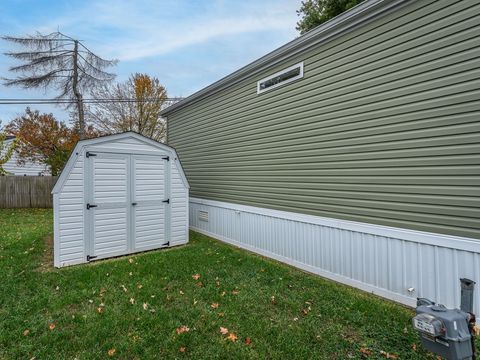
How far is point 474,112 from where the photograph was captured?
301 cm

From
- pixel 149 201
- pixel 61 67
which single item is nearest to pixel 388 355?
pixel 149 201

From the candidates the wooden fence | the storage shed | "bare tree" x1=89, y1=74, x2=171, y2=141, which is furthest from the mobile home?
"bare tree" x1=89, y1=74, x2=171, y2=141

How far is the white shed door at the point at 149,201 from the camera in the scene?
599 cm

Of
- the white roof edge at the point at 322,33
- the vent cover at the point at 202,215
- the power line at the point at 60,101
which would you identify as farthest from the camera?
the power line at the point at 60,101

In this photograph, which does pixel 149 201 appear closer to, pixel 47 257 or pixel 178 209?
pixel 178 209

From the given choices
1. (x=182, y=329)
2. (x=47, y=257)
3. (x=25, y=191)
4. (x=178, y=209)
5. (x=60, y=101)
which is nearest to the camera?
(x=182, y=329)

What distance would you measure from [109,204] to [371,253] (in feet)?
15.6

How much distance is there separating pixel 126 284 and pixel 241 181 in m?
3.38

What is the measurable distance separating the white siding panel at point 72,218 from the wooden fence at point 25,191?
10.4m

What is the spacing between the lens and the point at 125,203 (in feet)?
19.1

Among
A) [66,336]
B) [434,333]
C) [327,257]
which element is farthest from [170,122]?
[434,333]

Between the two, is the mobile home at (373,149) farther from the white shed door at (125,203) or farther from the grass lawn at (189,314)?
the white shed door at (125,203)

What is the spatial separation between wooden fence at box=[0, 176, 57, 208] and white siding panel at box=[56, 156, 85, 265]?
34.1ft

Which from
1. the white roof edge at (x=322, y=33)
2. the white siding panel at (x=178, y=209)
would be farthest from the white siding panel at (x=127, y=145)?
the white roof edge at (x=322, y=33)
